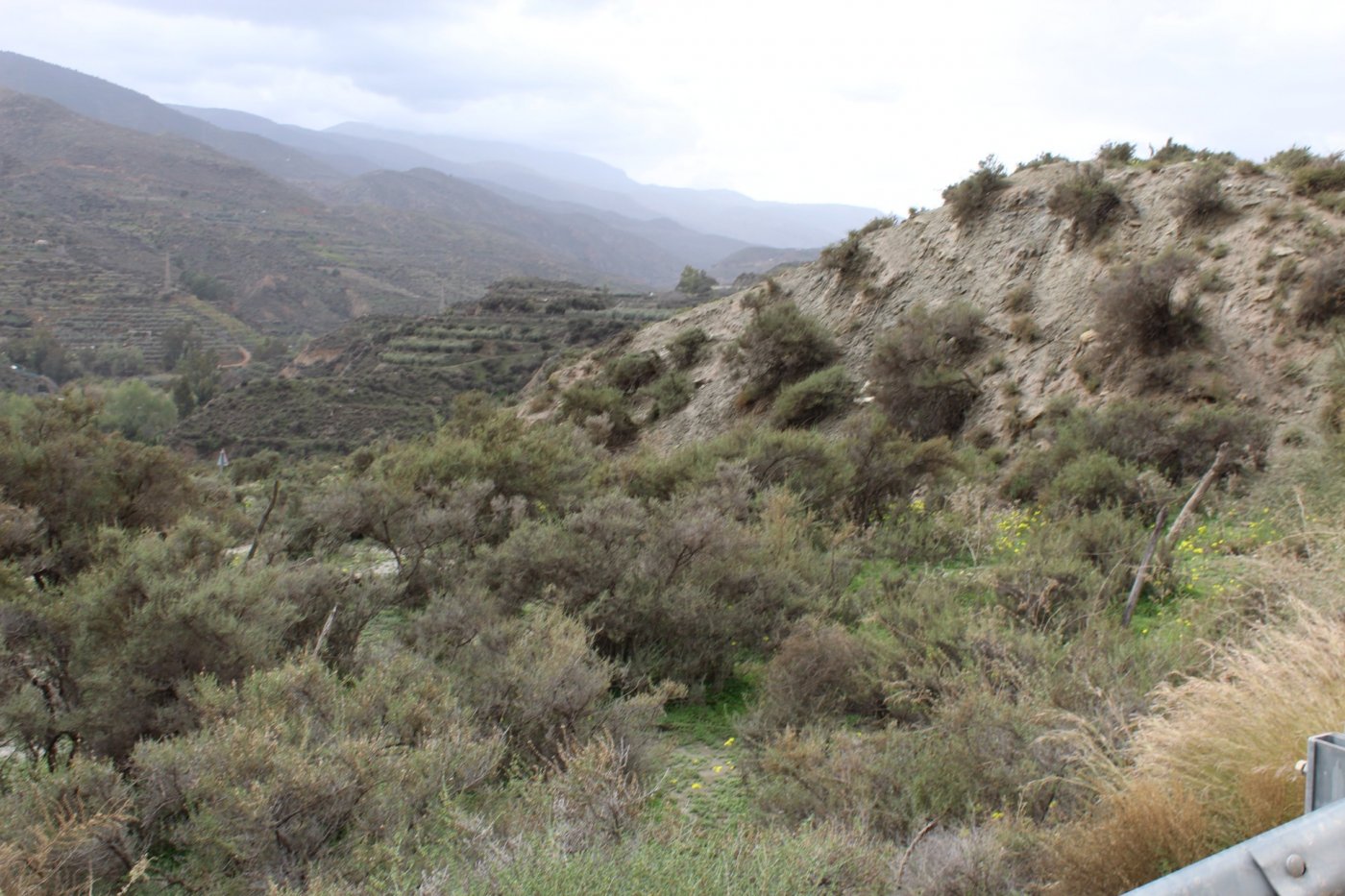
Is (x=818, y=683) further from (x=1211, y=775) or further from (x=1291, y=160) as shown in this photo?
(x=1291, y=160)

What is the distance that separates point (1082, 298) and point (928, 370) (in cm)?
287

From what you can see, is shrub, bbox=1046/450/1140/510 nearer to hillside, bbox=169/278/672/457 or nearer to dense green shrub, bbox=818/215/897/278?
dense green shrub, bbox=818/215/897/278

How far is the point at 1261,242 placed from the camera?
12617 mm

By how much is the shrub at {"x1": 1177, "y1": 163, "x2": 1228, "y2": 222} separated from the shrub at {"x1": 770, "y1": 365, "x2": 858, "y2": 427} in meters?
6.20

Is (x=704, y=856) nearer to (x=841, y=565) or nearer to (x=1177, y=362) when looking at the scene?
(x=841, y=565)

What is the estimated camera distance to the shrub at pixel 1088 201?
15.5 m

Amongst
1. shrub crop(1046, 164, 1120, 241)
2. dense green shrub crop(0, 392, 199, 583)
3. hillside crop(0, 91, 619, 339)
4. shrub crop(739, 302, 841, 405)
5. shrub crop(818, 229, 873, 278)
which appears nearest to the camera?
dense green shrub crop(0, 392, 199, 583)

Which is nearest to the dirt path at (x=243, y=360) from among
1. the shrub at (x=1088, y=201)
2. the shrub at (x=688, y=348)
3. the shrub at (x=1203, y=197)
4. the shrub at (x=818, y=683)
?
the shrub at (x=688, y=348)

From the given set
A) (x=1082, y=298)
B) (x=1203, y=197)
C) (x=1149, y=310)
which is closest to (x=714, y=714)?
(x=1149, y=310)

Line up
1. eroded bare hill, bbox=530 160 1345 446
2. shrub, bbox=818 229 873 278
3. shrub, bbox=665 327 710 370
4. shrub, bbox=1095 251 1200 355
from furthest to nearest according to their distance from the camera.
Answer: shrub, bbox=665 327 710 370 < shrub, bbox=818 229 873 278 < shrub, bbox=1095 251 1200 355 < eroded bare hill, bbox=530 160 1345 446

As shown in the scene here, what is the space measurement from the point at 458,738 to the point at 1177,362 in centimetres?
1109

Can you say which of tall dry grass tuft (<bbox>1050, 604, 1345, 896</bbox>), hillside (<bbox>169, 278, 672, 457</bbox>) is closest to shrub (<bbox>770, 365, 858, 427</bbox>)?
tall dry grass tuft (<bbox>1050, 604, 1345, 896</bbox>)

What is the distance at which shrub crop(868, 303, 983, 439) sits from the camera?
14.4 meters

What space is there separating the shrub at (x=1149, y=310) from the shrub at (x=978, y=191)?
638 cm
